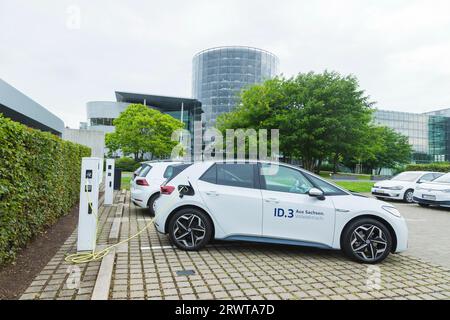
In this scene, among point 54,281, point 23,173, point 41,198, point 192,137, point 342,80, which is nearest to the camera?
point 54,281

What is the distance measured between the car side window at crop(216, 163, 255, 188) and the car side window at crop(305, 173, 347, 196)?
0.98 metres

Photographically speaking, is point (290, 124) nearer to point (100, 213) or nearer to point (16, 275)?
point (100, 213)

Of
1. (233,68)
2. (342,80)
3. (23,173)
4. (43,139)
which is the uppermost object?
(233,68)

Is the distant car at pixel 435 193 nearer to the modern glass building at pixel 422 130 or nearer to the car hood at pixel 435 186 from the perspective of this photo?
the car hood at pixel 435 186

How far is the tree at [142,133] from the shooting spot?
120 feet

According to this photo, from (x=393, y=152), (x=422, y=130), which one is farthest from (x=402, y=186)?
(x=422, y=130)

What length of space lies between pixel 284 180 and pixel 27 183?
4023mm

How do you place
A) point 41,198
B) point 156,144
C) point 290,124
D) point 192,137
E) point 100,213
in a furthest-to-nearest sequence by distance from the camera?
point 192,137 → point 156,144 → point 290,124 → point 100,213 → point 41,198

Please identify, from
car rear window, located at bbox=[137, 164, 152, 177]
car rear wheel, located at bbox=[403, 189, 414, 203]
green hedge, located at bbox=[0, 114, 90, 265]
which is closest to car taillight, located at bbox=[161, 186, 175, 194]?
green hedge, located at bbox=[0, 114, 90, 265]

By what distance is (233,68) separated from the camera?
68.3 m

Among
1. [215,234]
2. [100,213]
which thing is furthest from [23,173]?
[100,213]

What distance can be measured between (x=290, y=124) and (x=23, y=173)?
797 inches

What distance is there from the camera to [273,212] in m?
4.87

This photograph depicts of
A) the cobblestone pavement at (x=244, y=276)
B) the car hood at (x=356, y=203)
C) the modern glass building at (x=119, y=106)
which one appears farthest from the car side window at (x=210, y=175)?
the modern glass building at (x=119, y=106)
